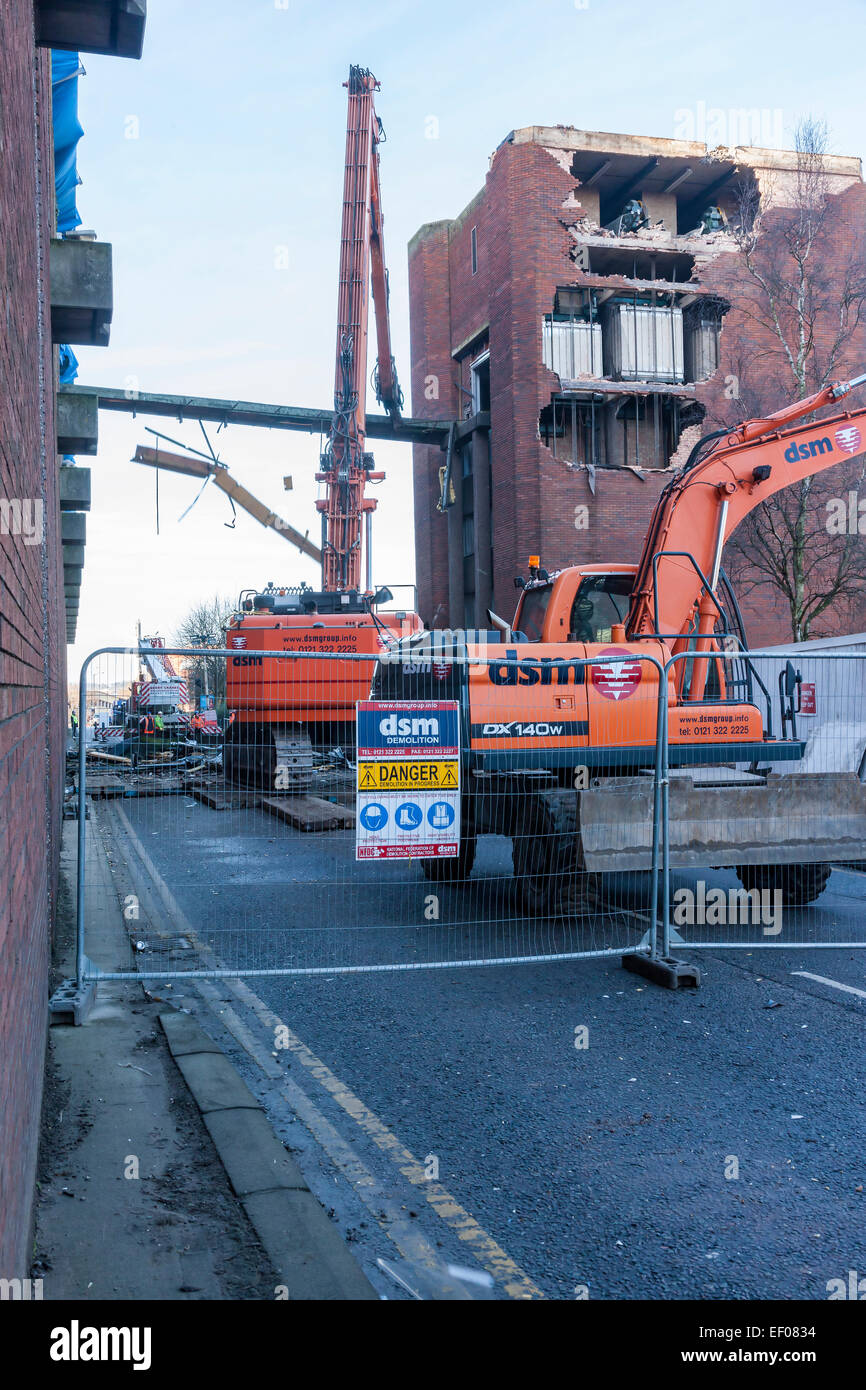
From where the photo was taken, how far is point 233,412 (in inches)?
1131

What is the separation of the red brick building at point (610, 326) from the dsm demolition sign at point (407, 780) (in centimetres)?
2006

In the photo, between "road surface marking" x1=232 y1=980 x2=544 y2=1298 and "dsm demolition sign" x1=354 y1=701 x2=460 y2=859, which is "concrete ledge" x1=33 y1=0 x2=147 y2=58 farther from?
"road surface marking" x1=232 y1=980 x2=544 y2=1298

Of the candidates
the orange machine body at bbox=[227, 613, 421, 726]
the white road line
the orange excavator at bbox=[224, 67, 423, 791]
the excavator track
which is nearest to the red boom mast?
the orange excavator at bbox=[224, 67, 423, 791]

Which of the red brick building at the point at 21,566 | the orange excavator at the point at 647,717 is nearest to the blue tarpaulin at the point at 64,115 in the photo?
the red brick building at the point at 21,566

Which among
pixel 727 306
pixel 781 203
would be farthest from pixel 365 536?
pixel 781 203

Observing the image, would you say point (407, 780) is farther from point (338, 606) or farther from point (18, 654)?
point (338, 606)

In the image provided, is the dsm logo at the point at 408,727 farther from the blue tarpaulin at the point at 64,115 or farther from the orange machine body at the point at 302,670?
the orange machine body at the point at 302,670

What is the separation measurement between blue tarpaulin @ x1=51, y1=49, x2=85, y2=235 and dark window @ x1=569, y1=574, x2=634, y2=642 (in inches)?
219

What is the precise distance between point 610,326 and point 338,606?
44.1ft

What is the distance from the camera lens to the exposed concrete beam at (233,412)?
27.8 m

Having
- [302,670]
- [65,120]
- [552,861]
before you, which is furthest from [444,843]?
[302,670]

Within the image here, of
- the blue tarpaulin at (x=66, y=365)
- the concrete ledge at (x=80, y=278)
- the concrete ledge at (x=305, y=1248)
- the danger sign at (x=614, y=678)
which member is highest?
the blue tarpaulin at (x=66, y=365)

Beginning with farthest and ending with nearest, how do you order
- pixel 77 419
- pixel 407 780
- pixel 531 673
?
1. pixel 77 419
2. pixel 531 673
3. pixel 407 780
